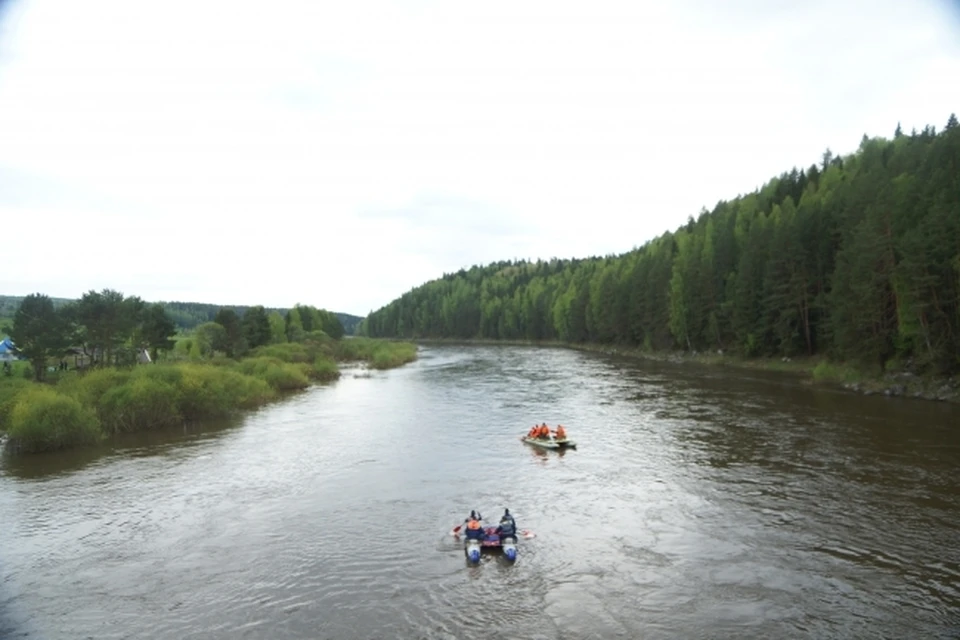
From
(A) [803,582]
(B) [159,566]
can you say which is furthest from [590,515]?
(B) [159,566]

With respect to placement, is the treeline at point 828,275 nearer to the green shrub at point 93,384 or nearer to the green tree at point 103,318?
the green shrub at point 93,384

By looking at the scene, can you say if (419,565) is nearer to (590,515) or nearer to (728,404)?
(590,515)

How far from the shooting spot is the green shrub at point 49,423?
1264 inches

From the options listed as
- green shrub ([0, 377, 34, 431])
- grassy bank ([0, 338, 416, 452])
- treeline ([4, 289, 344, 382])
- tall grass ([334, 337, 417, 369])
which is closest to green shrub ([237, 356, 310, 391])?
grassy bank ([0, 338, 416, 452])

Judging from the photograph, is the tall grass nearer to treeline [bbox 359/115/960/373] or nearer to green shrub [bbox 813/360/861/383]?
treeline [bbox 359/115/960/373]

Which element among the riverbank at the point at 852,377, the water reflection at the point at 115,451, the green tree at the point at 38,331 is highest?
the green tree at the point at 38,331

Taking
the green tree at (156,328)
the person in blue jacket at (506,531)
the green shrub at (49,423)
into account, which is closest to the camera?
the person in blue jacket at (506,531)

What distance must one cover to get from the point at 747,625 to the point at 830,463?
16.8 m

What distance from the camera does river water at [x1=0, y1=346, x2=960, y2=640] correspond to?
49.9 ft

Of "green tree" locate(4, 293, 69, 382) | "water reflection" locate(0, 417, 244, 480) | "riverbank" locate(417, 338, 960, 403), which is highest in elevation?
"green tree" locate(4, 293, 69, 382)

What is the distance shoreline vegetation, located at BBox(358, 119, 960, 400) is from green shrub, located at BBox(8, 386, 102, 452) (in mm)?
56985

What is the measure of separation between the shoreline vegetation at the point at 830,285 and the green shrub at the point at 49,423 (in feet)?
187

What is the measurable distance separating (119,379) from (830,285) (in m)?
68.2

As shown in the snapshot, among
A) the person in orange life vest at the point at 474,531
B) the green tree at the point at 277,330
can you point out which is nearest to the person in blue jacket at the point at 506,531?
the person in orange life vest at the point at 474,531
